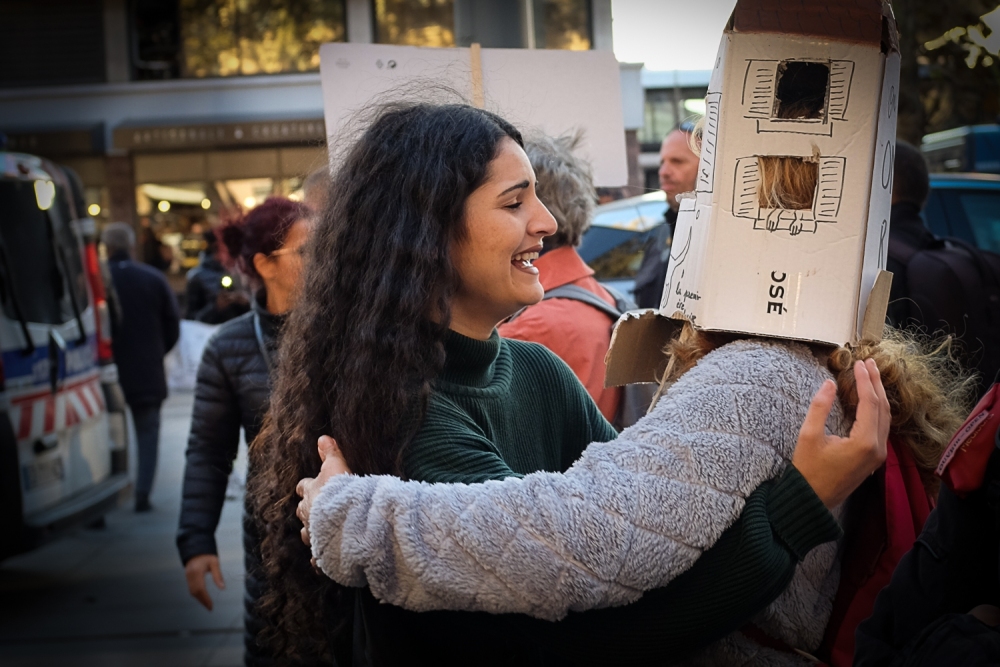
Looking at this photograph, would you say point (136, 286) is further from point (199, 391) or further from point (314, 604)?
point (314, 604)

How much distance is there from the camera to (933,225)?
19.7 ft

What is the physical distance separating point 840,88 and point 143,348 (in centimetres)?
652


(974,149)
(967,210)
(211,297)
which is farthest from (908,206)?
(974,149)

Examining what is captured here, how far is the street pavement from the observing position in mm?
4707

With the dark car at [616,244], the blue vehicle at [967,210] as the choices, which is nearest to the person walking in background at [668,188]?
the dark car at [616,244]

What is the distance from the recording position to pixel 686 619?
141 cm

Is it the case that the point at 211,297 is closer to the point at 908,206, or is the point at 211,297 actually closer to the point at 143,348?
the point at 143,348

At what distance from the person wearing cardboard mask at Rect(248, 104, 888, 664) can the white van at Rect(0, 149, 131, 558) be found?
3545 mm

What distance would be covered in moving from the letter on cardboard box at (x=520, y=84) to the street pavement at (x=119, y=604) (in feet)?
9.58

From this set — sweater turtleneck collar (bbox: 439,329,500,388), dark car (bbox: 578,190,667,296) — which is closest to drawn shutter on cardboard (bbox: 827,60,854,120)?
sweater turtleneck collar (bbox: 439,329,500,388)

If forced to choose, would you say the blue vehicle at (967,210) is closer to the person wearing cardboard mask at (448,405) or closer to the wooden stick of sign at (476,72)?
the wooden stick of sign at (476,72)

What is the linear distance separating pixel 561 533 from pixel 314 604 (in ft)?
2.40

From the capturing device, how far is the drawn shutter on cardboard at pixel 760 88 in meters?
1.56

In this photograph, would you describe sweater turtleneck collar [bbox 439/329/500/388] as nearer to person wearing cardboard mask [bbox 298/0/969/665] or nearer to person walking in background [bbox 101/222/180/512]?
person wearing cardboard mask [bbox 298/0/969/665]
